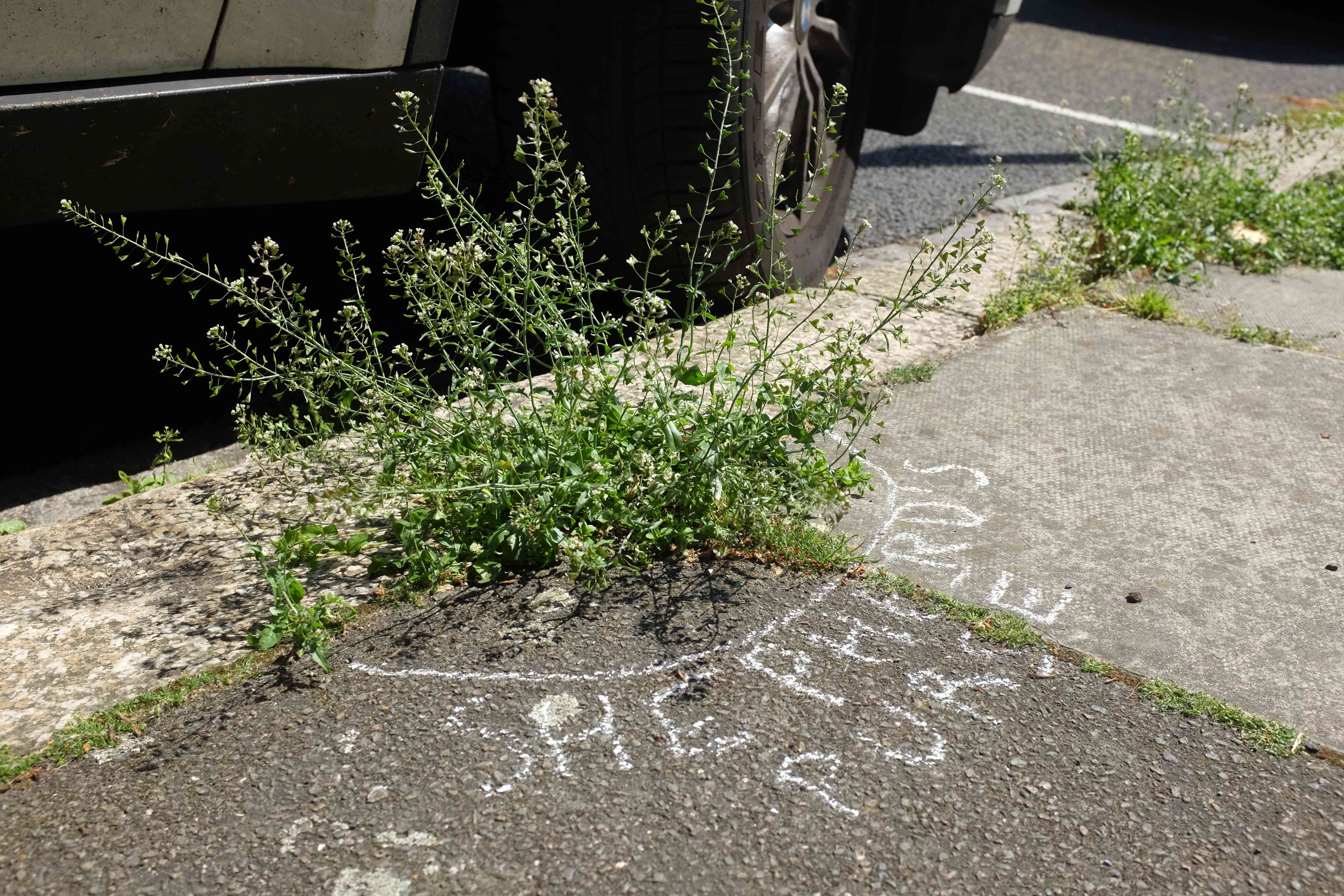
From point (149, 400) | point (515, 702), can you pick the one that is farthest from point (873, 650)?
point (149, 400)

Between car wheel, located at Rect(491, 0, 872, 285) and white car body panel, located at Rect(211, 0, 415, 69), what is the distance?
50cm

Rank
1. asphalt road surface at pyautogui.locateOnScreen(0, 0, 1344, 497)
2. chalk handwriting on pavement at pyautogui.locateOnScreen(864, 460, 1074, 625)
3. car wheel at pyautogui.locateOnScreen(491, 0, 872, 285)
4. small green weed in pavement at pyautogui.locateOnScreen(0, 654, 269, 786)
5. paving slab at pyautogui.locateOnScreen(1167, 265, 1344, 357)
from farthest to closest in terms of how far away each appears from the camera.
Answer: paving slab at pyautogui.locateOnScreen(1167, 265, 1344, 357)
asphalt road surface at pyautogui.locateOnScreen(0, 0, 1344, 497)
car wheel at pyautogui.locateOnScreen(491, 0, 872, 285)
chalk handwriting on pavement at pyautogui.locateOnScreen(864, 460, 1074, 625)
small green weed in pavement at pyautogui.locateOnScreen(0, 654, 269, 786)

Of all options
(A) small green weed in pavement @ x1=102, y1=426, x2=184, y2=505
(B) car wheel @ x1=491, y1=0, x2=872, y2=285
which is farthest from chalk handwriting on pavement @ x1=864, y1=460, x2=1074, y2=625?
(A) small green weed in pavement @ x1=102, y1=426, x2=184, y2=505

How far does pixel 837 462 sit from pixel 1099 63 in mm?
6887

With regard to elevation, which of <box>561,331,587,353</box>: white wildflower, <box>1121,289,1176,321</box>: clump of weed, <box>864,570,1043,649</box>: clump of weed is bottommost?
<box>864,570,1043,649</box>: clump of weed

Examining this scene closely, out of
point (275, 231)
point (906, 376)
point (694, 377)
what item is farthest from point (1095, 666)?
point (275, 231)

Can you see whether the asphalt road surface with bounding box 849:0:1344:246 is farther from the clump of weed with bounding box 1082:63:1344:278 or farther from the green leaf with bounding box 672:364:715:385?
the green leaf with bounding box 672:364:715:385

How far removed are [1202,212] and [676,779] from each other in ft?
11.6

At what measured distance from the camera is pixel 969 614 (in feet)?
7.14

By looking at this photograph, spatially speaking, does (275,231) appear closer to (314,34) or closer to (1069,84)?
(314,34)

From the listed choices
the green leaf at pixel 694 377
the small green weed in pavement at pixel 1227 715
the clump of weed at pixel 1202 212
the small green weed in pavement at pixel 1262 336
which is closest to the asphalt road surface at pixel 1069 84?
the clump of weed at pixel 1202 212

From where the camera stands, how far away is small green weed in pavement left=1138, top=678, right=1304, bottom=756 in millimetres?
1878

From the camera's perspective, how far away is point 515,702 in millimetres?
1932

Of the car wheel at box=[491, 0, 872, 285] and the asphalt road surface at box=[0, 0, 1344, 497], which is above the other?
the car wheel at box=[491, 0, 872, 285]
